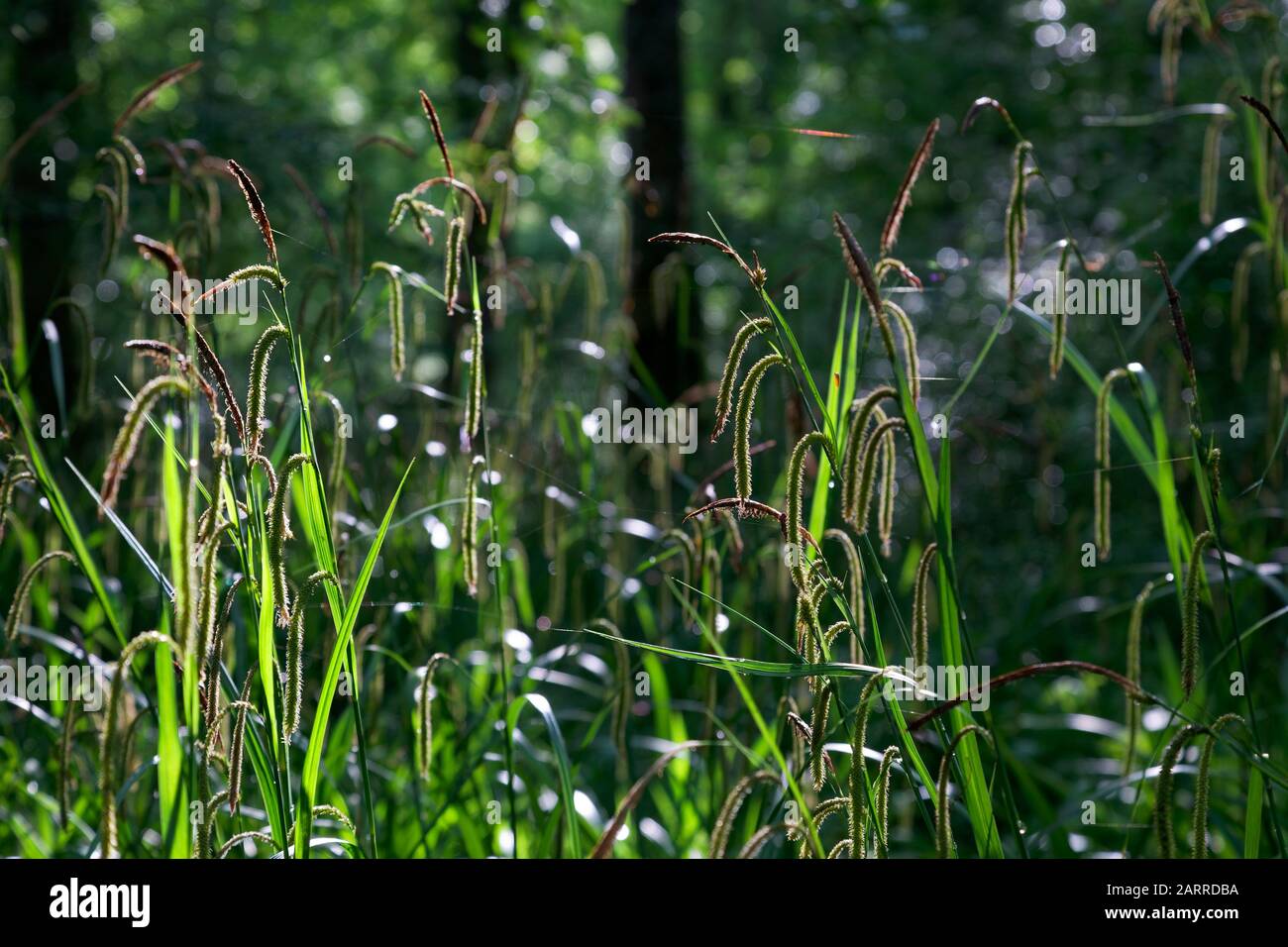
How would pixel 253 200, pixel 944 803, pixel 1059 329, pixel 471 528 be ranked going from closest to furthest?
pixel 253 200 → pixel 944 803 → pixel 471 528 → pixel 1059 329

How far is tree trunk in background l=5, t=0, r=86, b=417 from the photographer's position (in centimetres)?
530

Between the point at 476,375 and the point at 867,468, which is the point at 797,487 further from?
the point at 476,375

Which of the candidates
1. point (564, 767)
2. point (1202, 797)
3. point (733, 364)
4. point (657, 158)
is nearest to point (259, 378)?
point (733, 364)

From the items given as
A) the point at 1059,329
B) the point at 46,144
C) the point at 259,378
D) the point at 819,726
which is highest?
the point at 46,144

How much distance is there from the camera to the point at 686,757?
8.35ft

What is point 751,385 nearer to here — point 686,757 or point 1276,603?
point 686,757

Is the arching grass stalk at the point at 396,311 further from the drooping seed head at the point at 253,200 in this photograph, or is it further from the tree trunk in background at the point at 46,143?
the tree trunk in background at the point at 46,143

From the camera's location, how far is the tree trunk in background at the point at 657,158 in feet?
15.0

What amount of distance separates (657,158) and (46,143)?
10.4ft

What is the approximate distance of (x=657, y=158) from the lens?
4.91 meters

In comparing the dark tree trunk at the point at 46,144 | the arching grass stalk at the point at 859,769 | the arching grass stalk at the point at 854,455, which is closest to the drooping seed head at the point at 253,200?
the arching grass stalk at the point at 854,455

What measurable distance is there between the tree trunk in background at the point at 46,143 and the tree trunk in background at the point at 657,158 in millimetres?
2593

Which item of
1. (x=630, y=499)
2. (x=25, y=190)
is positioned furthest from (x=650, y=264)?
(x=25, y=190)

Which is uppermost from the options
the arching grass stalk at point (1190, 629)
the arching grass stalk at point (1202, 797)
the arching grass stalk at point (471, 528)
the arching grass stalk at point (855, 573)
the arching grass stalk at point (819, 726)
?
the arching grass stalk at point (471, 528)
